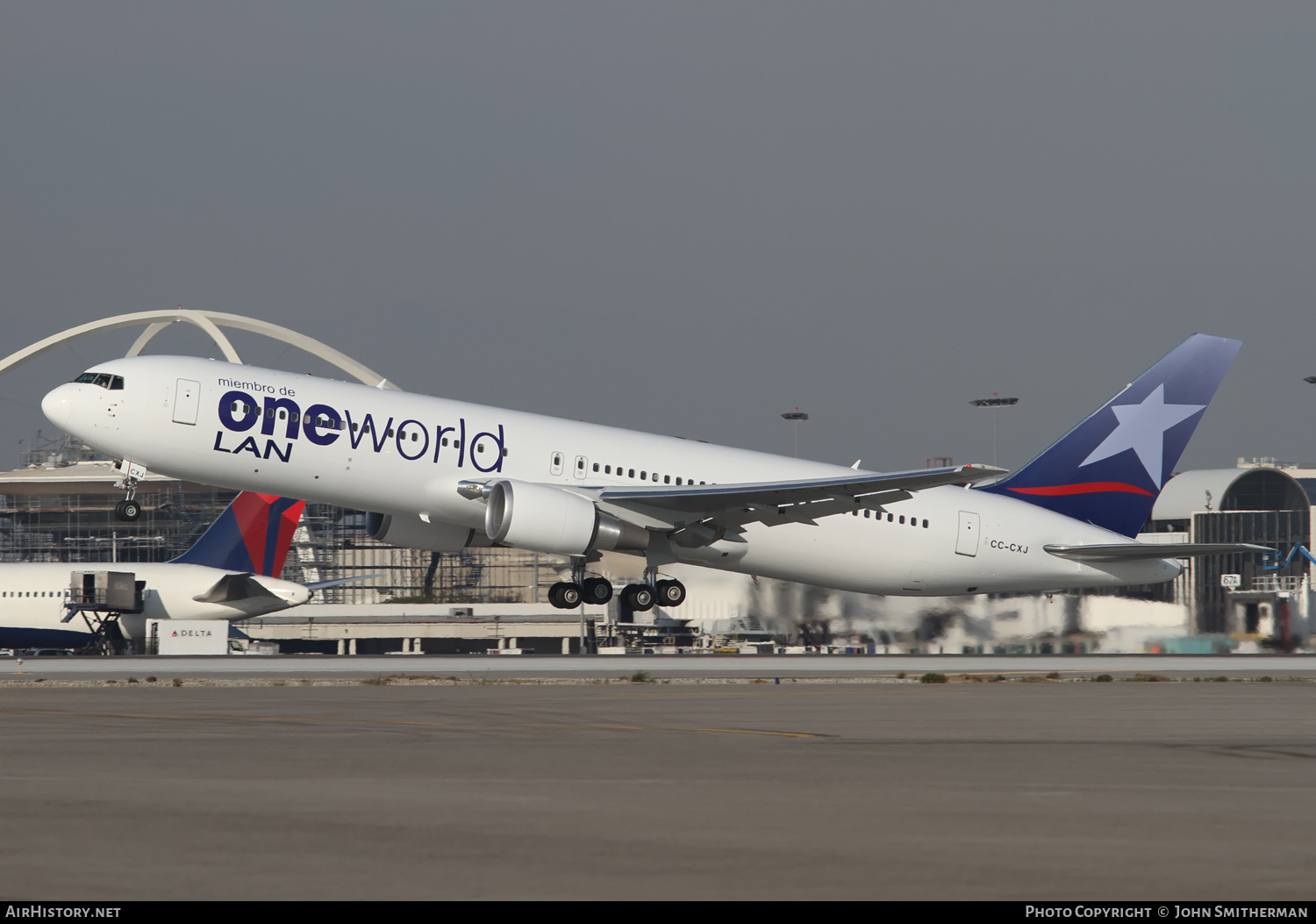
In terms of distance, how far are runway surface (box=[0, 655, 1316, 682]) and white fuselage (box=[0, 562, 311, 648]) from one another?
77.3ft

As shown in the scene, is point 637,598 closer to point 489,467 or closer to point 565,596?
point 565,596

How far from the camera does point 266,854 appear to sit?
8.07m

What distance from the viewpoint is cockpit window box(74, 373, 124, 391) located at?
29484 mm

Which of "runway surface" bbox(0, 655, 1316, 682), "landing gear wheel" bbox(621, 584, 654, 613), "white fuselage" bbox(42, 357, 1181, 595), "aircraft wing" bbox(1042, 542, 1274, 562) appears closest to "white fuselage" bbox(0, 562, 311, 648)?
"runway surface" bbox(0, 655, 1316, 682)

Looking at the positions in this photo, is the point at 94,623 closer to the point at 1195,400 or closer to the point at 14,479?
the point at 1195,400

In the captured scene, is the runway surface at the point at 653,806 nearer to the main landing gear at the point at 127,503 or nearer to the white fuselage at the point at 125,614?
the main landing gear at the point at 127,503

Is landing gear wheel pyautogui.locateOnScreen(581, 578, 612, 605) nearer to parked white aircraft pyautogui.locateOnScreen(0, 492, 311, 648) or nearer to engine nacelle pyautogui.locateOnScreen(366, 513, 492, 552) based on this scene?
engine nacelle pyautogui.locateOnScreen(366, 513, 492, 552)

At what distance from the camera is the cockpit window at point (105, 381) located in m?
29.5

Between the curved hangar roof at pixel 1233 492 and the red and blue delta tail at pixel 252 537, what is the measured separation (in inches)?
1868

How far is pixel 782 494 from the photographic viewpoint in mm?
31391

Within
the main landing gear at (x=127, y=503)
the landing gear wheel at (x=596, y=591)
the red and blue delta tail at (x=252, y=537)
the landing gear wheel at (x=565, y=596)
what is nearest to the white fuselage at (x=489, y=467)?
the main landing gear at (x=127, y=503)

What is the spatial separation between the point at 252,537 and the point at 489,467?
1322 inches

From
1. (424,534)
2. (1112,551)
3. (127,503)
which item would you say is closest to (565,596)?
(424,534)
